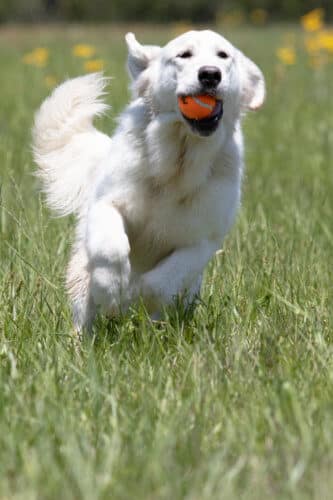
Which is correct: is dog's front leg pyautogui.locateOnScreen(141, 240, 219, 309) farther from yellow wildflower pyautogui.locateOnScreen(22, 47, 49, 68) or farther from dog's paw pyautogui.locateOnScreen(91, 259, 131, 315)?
yellow wildflower pyautogui.locateOnScreen(22, 47, 49, 68)

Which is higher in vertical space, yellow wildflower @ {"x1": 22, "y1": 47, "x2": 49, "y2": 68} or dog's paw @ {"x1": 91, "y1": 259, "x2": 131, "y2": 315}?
yellow wildflower @ {"x1": 22, "y1": 47, "x2": 49, "y2": 68}

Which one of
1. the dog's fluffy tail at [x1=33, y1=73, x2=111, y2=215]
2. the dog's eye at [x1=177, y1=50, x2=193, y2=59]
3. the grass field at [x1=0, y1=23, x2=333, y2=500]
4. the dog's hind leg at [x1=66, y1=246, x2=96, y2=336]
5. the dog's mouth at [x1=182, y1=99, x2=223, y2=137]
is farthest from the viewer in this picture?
the dog's fluffy tail at [x1=33, y1=73, x2=111, y2=215]

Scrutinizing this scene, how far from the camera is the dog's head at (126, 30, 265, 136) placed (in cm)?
353

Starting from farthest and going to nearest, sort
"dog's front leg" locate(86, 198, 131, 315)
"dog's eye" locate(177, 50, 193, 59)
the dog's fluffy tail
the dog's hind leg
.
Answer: the dog's fluffy tail
the dog's hind leg
"dog's eye" locate(177, 50, 193, 59)
"dog's front leg" locate(86, 198, 131, 315)

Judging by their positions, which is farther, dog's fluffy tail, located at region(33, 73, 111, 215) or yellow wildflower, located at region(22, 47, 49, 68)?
yellow wildflower, located at region(22, 47, 49, 68)

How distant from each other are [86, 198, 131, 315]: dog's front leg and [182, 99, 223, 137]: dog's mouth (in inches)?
18.8

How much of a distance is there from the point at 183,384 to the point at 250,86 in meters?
1.67

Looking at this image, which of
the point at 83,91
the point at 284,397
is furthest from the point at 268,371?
the point at 83,91

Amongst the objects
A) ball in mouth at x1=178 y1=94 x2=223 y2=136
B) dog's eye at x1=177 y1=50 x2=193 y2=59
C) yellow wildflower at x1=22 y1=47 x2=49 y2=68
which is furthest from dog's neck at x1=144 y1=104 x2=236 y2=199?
yellow wildflower at x1=22 y1=47 x2=49 y2=68

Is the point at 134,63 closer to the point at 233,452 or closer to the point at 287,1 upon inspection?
the point at 233,452

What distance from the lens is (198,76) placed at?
138 inches

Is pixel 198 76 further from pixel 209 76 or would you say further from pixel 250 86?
pixel 250 86

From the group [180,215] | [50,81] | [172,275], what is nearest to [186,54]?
[180,215]

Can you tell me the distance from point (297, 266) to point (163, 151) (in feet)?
2.89
